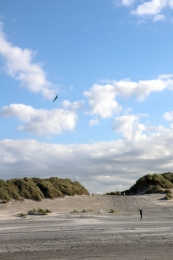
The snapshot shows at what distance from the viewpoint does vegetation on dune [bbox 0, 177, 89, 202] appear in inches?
1318

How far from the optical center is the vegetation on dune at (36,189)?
33.5 meters

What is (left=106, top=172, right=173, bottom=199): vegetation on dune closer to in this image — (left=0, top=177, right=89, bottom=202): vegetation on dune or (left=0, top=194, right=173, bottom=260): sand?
(left=0, top=194, right=173, bottom=260): sand

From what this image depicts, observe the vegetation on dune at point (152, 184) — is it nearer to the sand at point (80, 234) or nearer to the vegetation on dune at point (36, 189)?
the sand at point (80, 234)

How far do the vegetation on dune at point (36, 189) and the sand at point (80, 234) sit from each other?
1009 mm

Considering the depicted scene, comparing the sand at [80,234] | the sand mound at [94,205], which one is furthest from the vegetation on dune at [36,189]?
the sand at [80,234]

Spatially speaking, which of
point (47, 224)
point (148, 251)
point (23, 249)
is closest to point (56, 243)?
point (23, 249)

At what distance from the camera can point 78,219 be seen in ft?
85.1

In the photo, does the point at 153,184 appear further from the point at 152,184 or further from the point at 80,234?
the point at 80,234

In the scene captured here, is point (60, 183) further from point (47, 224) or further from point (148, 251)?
point (148, 251)

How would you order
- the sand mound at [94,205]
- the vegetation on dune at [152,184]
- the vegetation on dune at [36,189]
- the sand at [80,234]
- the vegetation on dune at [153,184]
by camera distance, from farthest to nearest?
the vegetation on dune at [152,184] < the vegetation on dune at [153,184] < the vegetation on dune at [36,189] < the sand mound at [94,205] < the sand at [80,234]

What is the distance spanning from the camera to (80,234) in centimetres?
1839

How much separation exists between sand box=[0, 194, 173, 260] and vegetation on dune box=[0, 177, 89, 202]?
1009mm

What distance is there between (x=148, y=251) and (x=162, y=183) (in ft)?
99.6

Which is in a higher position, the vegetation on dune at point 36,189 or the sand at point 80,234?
the vegetation on dune at point 36,189
